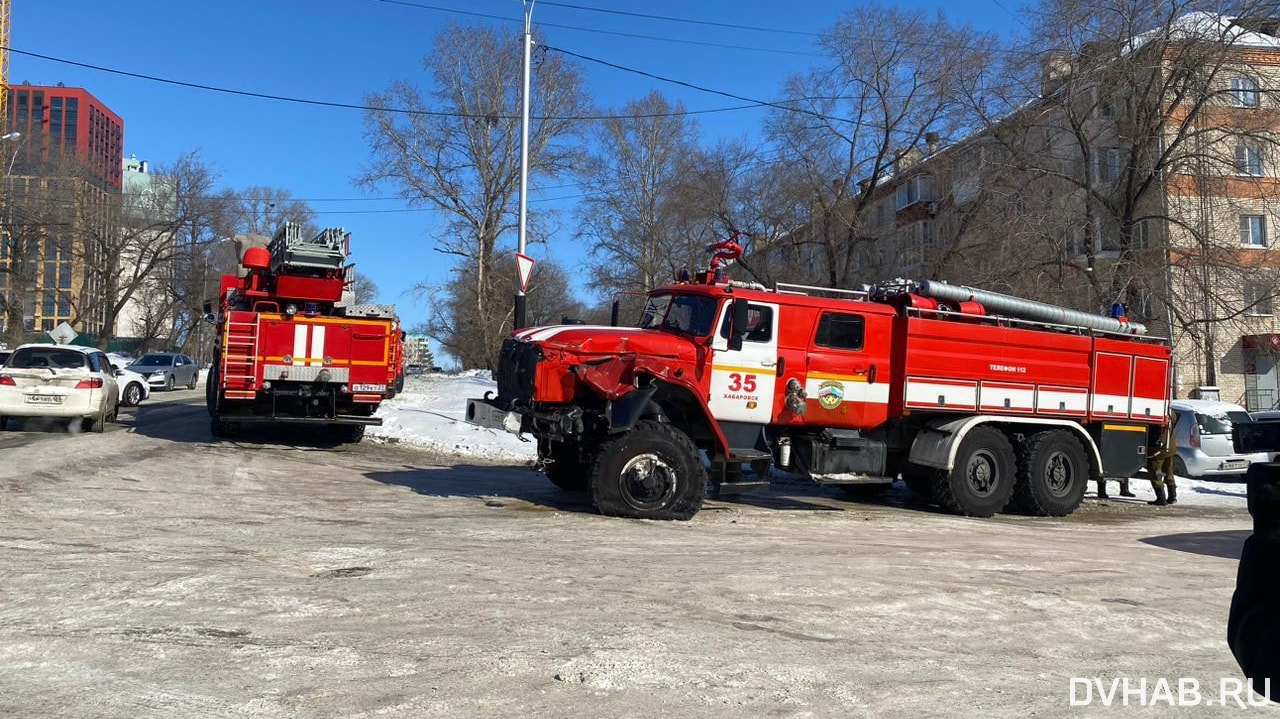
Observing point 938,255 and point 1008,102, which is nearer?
point 1008,102

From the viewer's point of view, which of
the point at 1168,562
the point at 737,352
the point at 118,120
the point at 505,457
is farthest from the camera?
the point at 118,120

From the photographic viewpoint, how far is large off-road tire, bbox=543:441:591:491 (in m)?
11.2

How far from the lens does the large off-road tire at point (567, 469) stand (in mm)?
11245

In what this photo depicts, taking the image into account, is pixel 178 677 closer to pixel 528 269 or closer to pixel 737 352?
pixel 737 352

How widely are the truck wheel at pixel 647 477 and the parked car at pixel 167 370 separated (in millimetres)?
30112

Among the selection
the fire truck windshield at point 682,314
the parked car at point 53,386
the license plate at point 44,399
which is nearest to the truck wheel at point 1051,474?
the fire truck windshield at point 682,314

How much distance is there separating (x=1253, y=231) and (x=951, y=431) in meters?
22.8

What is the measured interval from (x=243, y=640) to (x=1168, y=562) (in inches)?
301

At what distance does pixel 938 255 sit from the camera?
26031 mm

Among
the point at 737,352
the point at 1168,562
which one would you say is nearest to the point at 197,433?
the point at 737,352

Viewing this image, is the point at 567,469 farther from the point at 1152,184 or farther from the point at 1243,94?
the point at 1243,94

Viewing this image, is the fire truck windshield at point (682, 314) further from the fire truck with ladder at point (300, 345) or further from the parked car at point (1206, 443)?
the parked car at point (1206, 443)

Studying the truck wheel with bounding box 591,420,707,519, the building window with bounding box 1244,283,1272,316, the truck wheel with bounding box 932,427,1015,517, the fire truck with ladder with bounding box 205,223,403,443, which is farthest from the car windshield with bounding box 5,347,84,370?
the building window with bounding box 1244,283,1272,316

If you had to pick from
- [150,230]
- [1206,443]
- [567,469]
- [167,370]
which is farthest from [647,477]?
[150,230]
